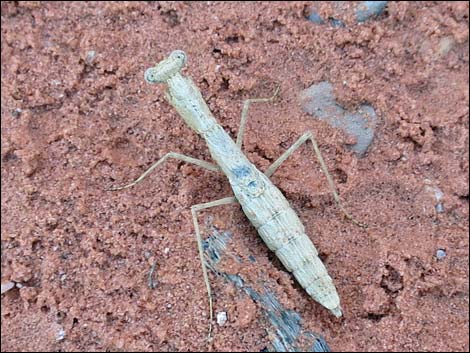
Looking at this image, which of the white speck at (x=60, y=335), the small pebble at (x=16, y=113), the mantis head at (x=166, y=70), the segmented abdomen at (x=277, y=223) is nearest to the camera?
the white speck at (x=60, y=335)

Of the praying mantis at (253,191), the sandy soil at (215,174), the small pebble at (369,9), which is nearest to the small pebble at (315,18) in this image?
the sandy soil at (215,174)

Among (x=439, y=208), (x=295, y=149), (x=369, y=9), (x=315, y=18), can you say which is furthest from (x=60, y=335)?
(x=369, y=9)

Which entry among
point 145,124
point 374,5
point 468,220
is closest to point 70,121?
point 145,124

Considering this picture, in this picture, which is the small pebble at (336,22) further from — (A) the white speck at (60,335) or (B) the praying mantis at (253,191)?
(A) the white speck at (60,335)

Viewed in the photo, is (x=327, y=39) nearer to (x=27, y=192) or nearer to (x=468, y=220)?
(x=468, y=220)

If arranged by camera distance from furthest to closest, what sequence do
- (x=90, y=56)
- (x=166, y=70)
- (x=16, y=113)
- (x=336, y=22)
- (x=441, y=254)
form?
1. (x=336, y=22)
2. (x=90, y=56)
3. (x=16, y=113)
4. (x=441, y=254)
5. (x=166, y=70)

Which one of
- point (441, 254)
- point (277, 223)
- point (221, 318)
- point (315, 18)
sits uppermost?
point (315, 18)

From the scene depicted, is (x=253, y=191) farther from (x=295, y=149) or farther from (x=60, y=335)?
(x=60, y=335)
